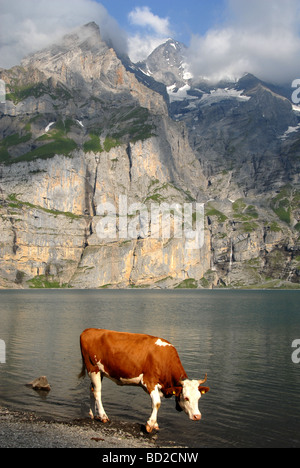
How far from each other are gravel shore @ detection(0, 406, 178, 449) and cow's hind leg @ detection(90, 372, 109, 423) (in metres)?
0.41

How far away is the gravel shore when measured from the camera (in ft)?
60.8

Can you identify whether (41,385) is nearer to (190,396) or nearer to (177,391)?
(177,391)

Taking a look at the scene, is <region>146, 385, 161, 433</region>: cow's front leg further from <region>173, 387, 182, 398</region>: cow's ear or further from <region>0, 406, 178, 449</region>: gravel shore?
<region>173, 387, 182, 398</region>: cow's ear

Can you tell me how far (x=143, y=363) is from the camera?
20.9 metres

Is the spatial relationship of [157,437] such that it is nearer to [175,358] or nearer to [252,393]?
[175,358]

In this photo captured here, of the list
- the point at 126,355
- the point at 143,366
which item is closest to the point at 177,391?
the point at 143,366

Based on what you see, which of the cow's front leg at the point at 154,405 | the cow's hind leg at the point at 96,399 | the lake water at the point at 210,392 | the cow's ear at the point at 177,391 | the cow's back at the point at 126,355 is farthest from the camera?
the lake water at the point at 210,392

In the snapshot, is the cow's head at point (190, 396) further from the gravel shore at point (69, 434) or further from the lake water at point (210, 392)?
the lake water at point (210, 392)

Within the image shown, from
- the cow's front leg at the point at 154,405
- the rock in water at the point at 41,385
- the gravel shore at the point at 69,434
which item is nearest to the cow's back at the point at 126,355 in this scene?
the cow's front leg at the point at 154,405

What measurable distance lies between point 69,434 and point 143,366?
4.67 meters

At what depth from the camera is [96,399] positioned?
22562 millimetres

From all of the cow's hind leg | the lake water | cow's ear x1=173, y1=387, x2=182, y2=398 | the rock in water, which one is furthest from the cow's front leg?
the rock in water

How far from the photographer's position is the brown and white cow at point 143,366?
65.4 ft
